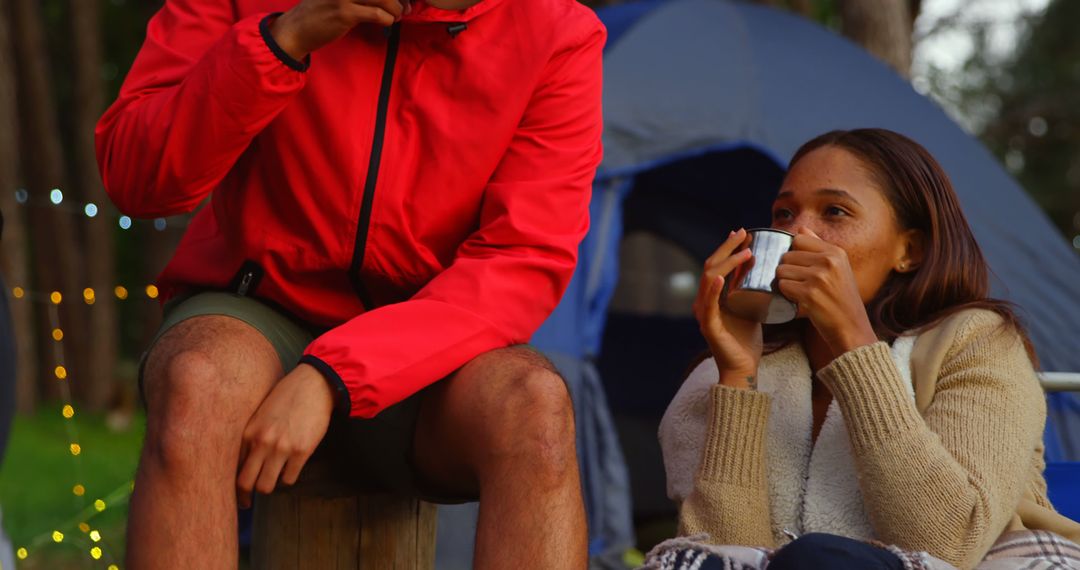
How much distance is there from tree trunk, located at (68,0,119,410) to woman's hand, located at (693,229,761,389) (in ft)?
27.7

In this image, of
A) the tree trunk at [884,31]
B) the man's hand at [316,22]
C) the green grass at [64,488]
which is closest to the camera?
the man's hand at [316,22]

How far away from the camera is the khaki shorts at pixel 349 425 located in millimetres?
1983

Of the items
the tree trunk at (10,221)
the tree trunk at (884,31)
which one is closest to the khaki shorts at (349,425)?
the tree trunk at (884,31)

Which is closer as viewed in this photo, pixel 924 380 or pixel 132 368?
pixel 924 380

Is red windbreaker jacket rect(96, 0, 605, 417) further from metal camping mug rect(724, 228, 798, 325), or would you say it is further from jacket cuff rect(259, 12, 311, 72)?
metal camping mug rect(724, 228, 798, 325)

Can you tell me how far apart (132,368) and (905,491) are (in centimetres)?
1185

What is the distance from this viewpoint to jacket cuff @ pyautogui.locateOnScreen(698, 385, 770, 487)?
79.0 inches

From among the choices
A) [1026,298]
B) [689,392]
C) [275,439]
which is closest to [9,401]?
[275,439]

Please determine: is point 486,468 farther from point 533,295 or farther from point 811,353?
point 811,353

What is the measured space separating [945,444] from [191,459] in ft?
3.45

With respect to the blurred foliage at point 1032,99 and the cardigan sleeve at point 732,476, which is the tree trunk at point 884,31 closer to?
the cardigan sleeve at point 732,476

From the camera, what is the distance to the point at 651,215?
16.9ft

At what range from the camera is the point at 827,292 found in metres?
1.95

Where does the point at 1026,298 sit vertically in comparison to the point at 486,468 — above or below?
below
